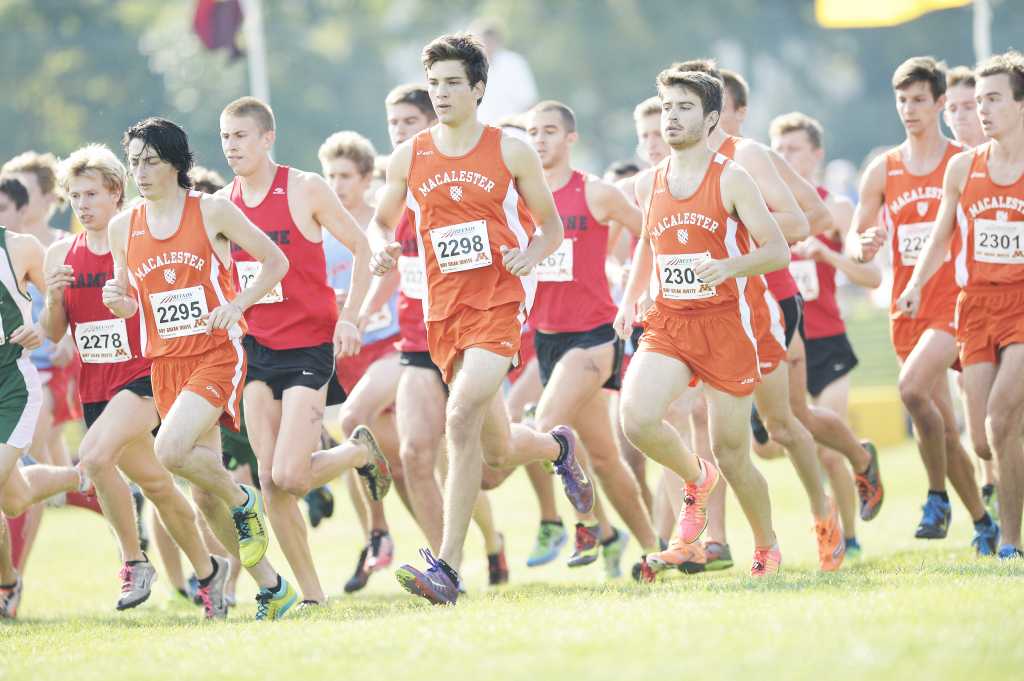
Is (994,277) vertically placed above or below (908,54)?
below

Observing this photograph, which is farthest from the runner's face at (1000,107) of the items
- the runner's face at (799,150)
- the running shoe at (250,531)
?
Answer: the running shoe at (250,531)

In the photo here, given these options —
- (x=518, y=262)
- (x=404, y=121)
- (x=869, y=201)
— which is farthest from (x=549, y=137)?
(x=518, y=262)

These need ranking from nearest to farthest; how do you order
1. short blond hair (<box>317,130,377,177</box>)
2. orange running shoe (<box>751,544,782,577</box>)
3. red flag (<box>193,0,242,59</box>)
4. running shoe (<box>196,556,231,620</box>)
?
orange running shoe (<box>751,544,782,577</box>)
running shoe (<box>196,556,231,620</box>)
short blond hair (<box>317,130,377,177</box>)
red flag (<box>193,0,242,59</box>)

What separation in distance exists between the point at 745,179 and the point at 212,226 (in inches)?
98.4

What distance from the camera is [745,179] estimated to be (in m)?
7.32

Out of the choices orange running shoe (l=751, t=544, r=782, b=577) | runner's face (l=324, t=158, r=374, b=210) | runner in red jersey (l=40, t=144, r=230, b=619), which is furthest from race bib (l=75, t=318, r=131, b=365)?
orange running shoe (l=751, t=544, r=782, b=577)

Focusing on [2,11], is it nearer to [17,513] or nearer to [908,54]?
[908,54]

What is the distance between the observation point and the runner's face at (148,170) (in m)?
7.69

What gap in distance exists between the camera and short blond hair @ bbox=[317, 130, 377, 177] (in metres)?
9.91

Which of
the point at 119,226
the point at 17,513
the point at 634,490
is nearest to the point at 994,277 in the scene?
the point at 634,490

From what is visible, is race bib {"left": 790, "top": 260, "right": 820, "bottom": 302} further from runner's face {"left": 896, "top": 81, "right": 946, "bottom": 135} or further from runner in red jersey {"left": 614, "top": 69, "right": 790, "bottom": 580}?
runner in red jersey {"left": 614, "top": 69, "right": 790, "bottom": 580}

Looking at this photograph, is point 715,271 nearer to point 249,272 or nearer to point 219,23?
point 249,272

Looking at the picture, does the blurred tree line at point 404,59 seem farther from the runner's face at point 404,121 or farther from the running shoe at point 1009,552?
the running shoe at point 1009,552

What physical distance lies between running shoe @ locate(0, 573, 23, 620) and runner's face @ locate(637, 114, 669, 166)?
14.9ft
